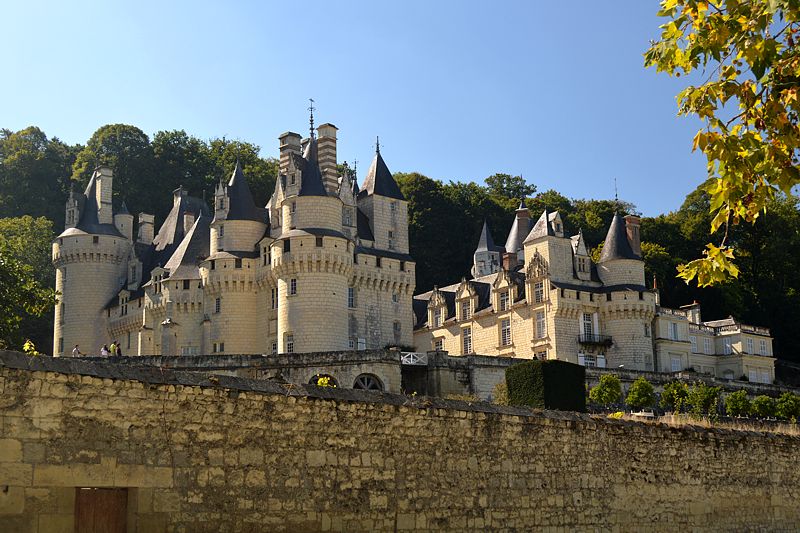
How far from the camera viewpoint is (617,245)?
56094 mm

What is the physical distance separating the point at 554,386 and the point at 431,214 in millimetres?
51357

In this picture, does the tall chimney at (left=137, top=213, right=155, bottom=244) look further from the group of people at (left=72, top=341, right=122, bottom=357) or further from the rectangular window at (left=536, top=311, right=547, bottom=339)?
the rectangular window at (left=536, top=311, right=547, bottom=339)

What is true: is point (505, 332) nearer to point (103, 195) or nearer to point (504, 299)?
point (504, 299)

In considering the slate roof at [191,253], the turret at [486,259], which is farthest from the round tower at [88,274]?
the turret at [486,259]

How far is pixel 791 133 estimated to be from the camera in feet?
33.6

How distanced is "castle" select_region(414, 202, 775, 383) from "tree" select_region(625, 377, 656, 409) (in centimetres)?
850

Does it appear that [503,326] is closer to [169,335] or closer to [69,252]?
[169,335]

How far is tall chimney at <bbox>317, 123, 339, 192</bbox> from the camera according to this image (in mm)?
52125

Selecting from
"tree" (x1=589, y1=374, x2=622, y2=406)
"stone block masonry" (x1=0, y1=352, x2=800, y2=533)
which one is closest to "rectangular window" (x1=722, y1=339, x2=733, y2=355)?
"tree" (x1=589, y1=374, x2=622, y2=406)

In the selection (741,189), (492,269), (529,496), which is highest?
(492,269)

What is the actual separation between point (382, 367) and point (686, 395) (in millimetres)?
13847

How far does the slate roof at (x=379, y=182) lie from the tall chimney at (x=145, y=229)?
14.8m

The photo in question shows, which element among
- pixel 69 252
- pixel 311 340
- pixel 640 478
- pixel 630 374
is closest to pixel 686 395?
pixel 630 374

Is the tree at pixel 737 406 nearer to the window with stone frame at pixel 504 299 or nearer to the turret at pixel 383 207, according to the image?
the window with stone frame at pixel 504 299
